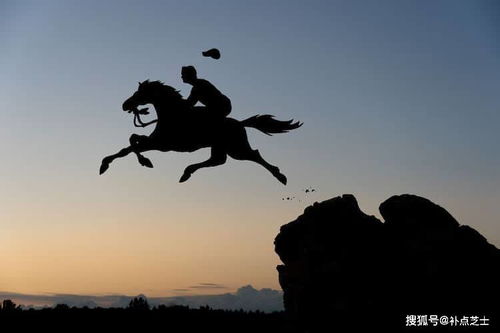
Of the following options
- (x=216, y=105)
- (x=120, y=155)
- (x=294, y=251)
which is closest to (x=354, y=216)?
(x=294, y=251)

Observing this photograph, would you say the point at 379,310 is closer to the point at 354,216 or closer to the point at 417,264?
the point at 417,264

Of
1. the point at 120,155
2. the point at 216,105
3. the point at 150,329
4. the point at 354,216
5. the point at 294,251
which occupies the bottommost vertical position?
the point at 150,329

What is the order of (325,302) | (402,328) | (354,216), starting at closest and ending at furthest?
(402,328) → (325,302) → (354,216)

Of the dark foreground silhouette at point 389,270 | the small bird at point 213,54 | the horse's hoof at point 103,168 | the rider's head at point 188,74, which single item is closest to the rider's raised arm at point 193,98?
the rider's head at point 188,74

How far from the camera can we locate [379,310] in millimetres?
8531

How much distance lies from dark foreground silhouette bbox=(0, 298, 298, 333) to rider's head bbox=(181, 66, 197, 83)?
188 inches

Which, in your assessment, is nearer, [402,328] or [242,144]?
[402,328]

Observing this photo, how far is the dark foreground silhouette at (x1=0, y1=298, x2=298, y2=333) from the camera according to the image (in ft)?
34.8

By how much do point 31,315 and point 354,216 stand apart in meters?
7.05

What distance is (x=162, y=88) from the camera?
399 inches

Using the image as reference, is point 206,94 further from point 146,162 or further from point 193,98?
point 146,162

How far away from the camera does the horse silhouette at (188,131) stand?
9781 millimetres

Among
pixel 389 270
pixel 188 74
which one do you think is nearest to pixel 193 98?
pixel 188 74

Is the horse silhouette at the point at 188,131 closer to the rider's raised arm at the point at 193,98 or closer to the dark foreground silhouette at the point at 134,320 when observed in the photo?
the rider's raised arm at the point at 193,98
